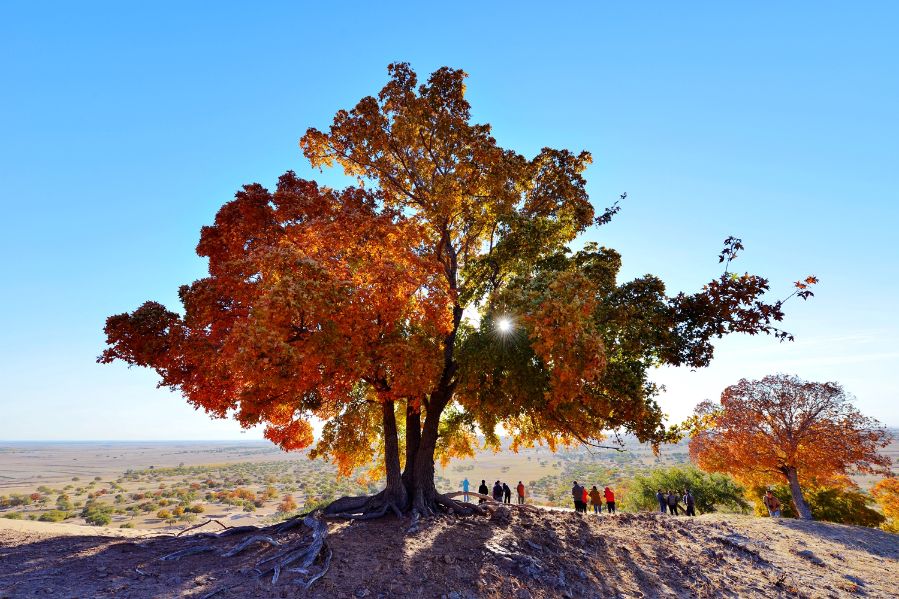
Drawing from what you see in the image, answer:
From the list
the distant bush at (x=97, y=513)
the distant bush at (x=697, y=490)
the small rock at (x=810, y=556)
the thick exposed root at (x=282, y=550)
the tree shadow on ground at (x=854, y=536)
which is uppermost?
the thick exposed root at (x=282, y=550)

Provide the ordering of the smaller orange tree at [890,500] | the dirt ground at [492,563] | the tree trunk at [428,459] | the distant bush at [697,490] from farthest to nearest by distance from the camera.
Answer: the distant bush at [697,490], the smaller orange tree at [890,500], the tree trunk at [428,459], the dirt ground at [492,563]

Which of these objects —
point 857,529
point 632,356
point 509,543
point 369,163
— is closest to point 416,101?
point 369,163

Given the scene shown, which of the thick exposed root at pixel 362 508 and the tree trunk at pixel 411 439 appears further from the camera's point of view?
the tree trunk at pixel 411 439

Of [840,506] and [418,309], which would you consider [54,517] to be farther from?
[840,506]

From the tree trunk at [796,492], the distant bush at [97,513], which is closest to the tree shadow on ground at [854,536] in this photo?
the tree trunk at [796,492]

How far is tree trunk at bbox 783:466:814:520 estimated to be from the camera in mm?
25186

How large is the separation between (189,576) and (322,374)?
4.92m

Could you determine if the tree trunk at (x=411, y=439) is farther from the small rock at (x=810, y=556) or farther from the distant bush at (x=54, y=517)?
the distant bush at (x=54, y=517)

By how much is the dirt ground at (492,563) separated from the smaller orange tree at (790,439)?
33.2ft

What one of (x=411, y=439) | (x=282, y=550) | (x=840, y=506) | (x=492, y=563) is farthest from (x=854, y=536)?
(x=282, y=550)

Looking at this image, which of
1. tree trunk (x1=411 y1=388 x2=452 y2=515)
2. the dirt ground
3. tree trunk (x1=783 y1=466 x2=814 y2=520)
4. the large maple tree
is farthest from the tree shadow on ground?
tree trunk (x1=411 y1=388 x2=452 y2=515)

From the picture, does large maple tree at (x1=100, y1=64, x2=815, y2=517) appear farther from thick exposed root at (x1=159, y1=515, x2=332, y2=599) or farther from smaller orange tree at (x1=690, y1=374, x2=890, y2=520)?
smaller orange tree at (x1=690, y1=374, x2=890, y2=520)

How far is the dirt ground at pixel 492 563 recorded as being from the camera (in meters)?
8.30

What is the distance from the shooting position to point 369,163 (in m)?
16.0
